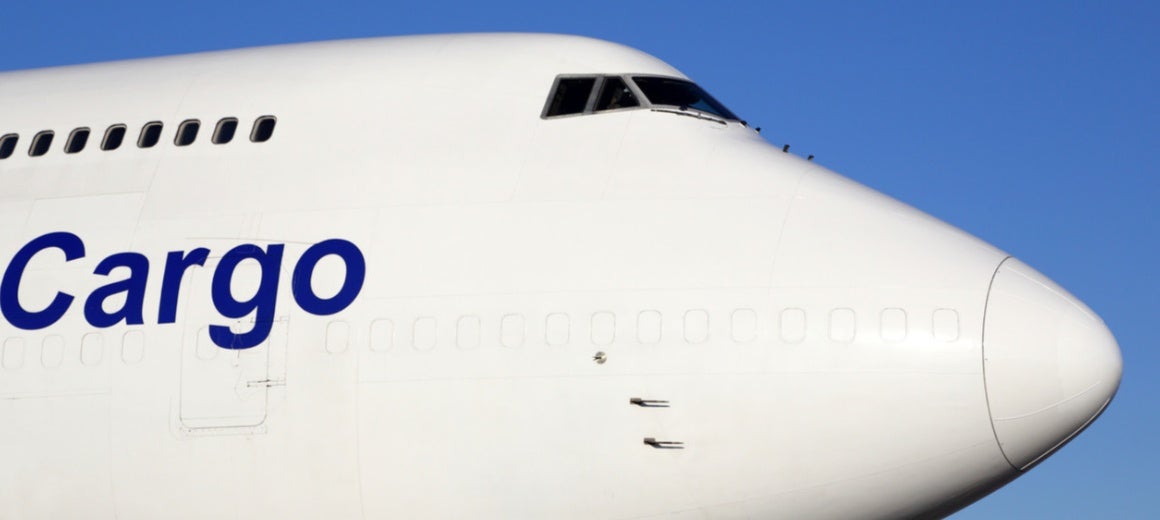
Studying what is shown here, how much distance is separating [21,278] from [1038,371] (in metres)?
9.91

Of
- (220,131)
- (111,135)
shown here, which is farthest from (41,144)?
(220,131)

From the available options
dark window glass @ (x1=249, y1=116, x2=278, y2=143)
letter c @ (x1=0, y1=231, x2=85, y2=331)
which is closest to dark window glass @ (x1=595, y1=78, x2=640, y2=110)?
dark window glass @ (x1=249, y1=116, x2=278, y2=143)

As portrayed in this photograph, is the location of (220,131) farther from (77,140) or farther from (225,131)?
(77,140)

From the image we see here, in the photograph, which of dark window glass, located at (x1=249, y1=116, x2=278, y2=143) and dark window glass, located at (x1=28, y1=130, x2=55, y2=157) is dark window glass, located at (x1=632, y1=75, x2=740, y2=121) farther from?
dark window glass, located at (x1=28, y1=130, x2=55, y2=157)

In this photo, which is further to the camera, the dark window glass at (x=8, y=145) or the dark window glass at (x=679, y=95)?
the dark window glass at (x=8, y=145)

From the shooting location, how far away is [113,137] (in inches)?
707

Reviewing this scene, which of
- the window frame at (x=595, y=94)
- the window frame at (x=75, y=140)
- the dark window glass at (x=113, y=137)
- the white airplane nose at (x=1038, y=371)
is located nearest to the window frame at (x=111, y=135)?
the dark window glass at (x=113, y=137)

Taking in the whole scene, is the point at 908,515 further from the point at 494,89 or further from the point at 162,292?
the point at 162,292

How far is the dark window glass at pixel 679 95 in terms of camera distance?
17.0 metres

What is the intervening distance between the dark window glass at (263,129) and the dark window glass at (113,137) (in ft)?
4.92

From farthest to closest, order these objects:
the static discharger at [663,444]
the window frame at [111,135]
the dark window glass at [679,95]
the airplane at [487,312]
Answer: the window frame at [111,135] → the dark window glass at [679,95] → the static discharger at [663,444] → the airplane at [487,312]

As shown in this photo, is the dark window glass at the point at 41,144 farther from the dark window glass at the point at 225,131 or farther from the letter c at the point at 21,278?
the dark window glass at the point at 225,131

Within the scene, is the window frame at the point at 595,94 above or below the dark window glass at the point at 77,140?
above

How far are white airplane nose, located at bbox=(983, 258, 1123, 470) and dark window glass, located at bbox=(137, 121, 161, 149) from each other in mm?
8616
